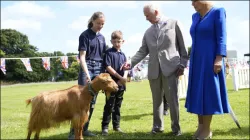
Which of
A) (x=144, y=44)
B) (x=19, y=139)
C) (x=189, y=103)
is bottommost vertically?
(x=19, y=139)

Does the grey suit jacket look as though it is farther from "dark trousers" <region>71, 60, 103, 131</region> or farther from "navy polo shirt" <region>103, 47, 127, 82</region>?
"dark trousers" <region>71, 60, 103, 131</region>

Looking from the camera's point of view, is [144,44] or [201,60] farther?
[144,44]

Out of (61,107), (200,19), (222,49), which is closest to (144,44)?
(200,19)

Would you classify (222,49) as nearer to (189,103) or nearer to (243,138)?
(189,103)

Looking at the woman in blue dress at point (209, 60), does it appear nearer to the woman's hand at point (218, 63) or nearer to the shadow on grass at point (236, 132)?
the woman's hand at point (218, 63)

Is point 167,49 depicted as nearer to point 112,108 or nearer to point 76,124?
point 112,108

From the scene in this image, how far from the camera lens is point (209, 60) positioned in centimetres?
515

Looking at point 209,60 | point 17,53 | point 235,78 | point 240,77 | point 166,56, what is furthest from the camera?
point 17,53

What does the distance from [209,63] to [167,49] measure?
927 millimetres

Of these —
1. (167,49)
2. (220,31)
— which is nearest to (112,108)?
(167,49)

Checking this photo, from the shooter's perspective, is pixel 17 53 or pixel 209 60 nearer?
pixel 209 60

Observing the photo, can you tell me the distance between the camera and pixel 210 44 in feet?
16.9

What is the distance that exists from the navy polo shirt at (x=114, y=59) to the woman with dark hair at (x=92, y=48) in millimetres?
168

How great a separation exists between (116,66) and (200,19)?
1.95 m
